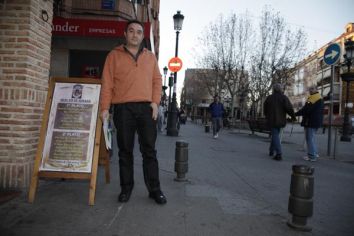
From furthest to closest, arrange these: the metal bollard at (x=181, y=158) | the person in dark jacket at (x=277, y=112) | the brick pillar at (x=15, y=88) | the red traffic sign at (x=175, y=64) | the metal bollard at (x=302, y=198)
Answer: the red traffic sign at (x=175, y=64) < the person in dark jacket at (x=277, y=112) < the metal bollard at (x=181, y=158) < the brick pillar at (x=15, y=88) < the metal bollard at (x=302, y=198)

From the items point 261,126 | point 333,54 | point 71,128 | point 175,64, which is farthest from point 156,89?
point 261,126

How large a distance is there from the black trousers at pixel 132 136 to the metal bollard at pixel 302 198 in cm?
163

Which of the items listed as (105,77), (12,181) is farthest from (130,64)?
(12,181)

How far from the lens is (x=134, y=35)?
14.8 ft

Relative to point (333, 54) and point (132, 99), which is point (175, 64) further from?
point (132, 99)

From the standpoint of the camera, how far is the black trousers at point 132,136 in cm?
449

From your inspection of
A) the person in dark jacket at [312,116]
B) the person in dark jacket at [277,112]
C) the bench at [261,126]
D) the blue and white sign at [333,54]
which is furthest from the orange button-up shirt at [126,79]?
the bench at [261,126]

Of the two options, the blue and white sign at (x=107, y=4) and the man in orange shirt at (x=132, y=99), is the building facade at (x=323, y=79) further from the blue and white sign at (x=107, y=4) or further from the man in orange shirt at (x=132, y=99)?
the man in orange shirt at (x=132, y=99)

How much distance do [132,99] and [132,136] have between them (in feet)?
1.56

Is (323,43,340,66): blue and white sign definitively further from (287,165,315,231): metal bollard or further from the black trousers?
the black trousers

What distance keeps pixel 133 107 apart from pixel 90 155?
0.78 m

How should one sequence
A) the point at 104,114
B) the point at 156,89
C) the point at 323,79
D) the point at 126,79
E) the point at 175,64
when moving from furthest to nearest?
1. the point at 323,79
2. the point at 175,64
3. the point at 156,89
4. the point at 126,79
5. the point at 104,114

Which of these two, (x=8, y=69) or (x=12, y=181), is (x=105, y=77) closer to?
(x=8, y=69)

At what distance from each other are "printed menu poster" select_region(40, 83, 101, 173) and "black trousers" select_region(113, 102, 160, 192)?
1.20 ft
